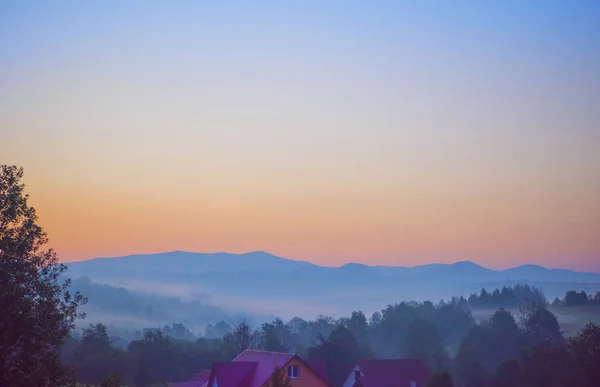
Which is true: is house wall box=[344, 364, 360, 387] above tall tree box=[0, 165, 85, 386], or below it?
below

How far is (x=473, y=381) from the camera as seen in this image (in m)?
73.5

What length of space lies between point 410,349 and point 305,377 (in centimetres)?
5296

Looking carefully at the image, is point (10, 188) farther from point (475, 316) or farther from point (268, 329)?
point (475, 316)

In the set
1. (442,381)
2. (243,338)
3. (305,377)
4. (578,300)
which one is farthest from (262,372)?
(578,300)

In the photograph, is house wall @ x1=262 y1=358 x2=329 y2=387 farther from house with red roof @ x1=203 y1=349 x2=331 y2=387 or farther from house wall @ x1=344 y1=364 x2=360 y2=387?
house wall @ x1=344 y1=364 x2=360 y2=387

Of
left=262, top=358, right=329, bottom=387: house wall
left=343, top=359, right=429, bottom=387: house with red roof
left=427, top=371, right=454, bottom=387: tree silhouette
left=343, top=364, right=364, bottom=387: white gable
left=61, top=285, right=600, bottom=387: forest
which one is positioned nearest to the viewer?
left=427, top=371, right=454, bottom=387: tree silhouette

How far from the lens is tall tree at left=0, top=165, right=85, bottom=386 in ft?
74.6

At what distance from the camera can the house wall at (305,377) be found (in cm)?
5467

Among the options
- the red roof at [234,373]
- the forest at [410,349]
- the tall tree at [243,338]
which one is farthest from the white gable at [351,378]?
the tall tree at [243,338]

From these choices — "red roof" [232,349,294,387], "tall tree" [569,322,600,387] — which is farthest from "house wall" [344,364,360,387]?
"tall tree" [569,322,600,387]

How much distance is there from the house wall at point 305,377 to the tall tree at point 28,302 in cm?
3195

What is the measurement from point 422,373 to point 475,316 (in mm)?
80563

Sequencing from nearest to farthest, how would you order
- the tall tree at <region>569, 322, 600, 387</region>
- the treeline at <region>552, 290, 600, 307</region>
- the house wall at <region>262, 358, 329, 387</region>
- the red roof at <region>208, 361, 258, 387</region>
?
1. the tall tree at <region>569, 322, 600, 387</region>
2. the house wall at <region>262, 358, 329, 387</region>
3. the red roof at <region>208, 361, 258, 387</region>
4. the treeline at <region>552, 290, 600, 307</region>

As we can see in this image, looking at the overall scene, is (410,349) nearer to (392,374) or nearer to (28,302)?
(392,374)
